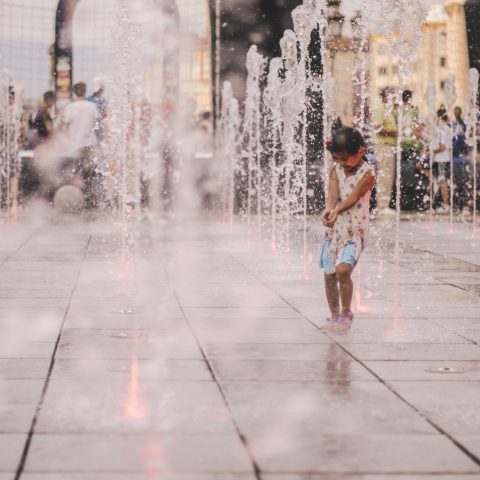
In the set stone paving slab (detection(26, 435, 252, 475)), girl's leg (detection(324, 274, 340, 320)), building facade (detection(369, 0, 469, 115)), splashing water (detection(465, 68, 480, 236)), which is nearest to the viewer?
stone paving slab (detection(26, 435, 252, 475))

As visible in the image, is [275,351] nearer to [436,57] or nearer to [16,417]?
[16,417]

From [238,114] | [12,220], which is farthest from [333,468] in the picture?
[238,114]

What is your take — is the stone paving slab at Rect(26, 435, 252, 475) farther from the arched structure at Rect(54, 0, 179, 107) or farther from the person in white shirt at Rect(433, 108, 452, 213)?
the arched structure at Rect(54, 0, 179, 107)

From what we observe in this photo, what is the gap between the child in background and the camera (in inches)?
276

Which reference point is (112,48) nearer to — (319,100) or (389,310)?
(319,100)

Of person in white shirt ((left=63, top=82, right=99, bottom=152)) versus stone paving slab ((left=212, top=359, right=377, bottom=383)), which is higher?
person in white shirt ((left=63, top=82, right=99, bottom=152))

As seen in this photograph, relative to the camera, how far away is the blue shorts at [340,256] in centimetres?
701

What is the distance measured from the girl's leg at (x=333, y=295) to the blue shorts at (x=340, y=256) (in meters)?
0.04

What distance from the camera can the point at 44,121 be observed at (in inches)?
834

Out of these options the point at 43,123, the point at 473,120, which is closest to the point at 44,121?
the point at 43,123

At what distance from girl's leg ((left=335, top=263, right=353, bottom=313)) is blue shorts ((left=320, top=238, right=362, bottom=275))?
3cm

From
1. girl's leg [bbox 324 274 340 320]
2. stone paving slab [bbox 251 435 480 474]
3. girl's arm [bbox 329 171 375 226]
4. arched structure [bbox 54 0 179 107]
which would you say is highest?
arched structure [bbox 54 0 179 107]

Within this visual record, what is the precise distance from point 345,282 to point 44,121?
14.8m

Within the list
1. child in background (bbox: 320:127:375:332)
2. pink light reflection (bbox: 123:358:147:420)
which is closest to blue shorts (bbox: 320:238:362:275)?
child in background (bbox: 320:127:375:332)
